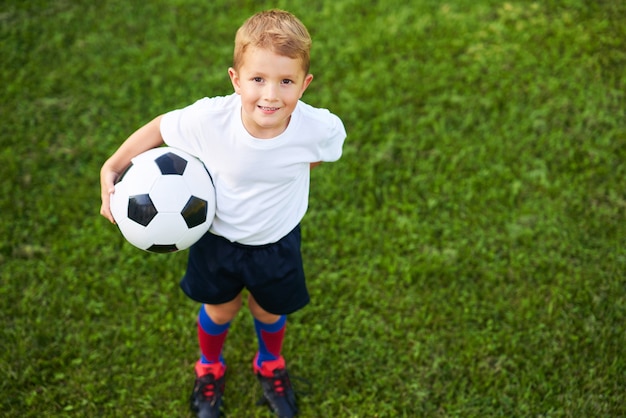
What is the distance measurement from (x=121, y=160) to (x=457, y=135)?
2.60 meters

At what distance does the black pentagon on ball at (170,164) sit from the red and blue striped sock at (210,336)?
0.80 m

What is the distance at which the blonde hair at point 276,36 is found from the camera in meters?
1.96

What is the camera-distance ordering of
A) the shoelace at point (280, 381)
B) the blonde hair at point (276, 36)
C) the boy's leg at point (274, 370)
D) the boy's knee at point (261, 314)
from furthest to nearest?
the shoelace at point (280, 381), the boy's leg at point (274, 370), the boy's knee at point (261, 314), the blonde hair at point (276, 36)

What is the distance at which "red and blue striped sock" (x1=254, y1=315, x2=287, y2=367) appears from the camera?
2813 millimetres

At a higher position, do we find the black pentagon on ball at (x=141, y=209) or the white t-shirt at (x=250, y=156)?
the white t-shirt at (x=250, y=156)

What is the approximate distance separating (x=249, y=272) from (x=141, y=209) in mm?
493

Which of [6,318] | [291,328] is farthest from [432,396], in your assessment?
[6,318]

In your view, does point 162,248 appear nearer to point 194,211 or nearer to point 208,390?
point 194,211

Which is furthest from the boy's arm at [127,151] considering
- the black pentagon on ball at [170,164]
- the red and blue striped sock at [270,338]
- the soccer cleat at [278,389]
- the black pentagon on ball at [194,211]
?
the soccer cleat at [278,389]

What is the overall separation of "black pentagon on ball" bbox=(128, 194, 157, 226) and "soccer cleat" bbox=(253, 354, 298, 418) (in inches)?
44.1

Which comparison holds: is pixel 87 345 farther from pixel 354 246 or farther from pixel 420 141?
pixel 420 141

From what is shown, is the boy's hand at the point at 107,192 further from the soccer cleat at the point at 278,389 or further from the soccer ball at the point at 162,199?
the soccer cleat at the point at 278,389

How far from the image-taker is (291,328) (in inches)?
129

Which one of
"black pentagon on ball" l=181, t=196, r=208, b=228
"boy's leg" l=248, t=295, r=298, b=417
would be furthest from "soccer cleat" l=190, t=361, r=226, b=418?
"black pentagon on ball" l=181, t=196, r=208, b=228
